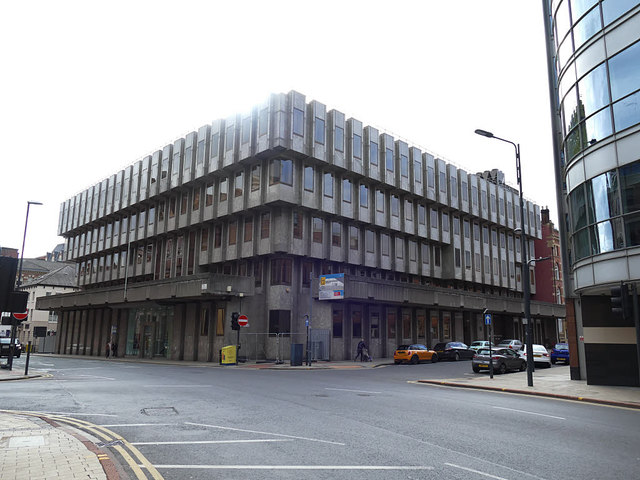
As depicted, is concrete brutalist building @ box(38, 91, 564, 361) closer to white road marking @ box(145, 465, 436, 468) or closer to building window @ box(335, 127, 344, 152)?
building window @ box(335, 127, 344, 152)

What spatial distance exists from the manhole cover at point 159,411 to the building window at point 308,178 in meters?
28.3

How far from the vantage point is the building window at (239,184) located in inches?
1615

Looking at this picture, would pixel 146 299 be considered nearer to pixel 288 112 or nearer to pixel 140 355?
pixel 140 355

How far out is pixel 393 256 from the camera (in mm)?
47250

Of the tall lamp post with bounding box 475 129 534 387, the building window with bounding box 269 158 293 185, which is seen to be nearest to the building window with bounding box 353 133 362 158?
the building window with bounding box 269 158 293 185

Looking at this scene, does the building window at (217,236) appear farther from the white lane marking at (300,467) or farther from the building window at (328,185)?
the white lane marking at (300,467)

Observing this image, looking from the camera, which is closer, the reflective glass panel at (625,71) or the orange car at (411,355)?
the reflective glass panel at (625,71)

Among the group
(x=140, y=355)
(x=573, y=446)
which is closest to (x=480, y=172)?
(x=140, y=355)

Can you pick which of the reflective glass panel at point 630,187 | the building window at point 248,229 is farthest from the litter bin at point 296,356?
the reflective glass panel at point 630,187

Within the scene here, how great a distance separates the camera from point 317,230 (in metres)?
40.3

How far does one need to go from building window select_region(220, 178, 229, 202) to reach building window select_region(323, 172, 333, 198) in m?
8.76

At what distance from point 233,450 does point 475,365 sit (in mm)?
22305

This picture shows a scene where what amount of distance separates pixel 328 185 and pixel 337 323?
11.7 metres

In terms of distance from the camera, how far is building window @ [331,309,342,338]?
40.3 meters
